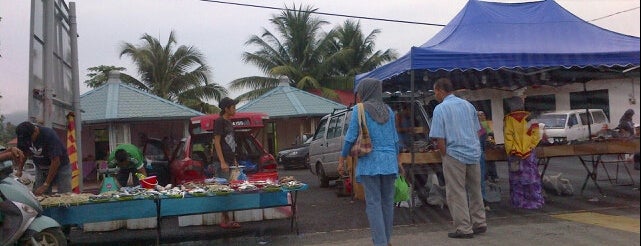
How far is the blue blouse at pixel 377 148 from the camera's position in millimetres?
5293

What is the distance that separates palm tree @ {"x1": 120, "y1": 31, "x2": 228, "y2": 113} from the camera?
2847 cm

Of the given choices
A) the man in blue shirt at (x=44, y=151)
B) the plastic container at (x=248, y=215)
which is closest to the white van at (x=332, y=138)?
the plastic container at (x=248, y=215)

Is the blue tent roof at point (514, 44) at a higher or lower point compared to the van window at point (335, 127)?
higher

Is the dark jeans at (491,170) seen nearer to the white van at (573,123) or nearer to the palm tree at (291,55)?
the white van at (573,123)

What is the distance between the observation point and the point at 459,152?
6.30m

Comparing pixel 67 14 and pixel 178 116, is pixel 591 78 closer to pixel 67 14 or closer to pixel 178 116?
pixel 67 14

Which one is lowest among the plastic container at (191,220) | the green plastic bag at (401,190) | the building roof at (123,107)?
the plastic container at (191,220)

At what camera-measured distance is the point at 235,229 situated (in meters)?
7.69

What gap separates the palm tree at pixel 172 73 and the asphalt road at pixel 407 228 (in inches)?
803

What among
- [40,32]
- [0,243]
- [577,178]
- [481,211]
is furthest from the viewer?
[577,178]

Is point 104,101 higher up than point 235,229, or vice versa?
point 104,101

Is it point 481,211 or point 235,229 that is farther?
point 235,229

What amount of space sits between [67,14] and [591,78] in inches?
342

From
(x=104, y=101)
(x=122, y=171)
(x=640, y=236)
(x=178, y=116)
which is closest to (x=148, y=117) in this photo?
(x=178, y=116)
